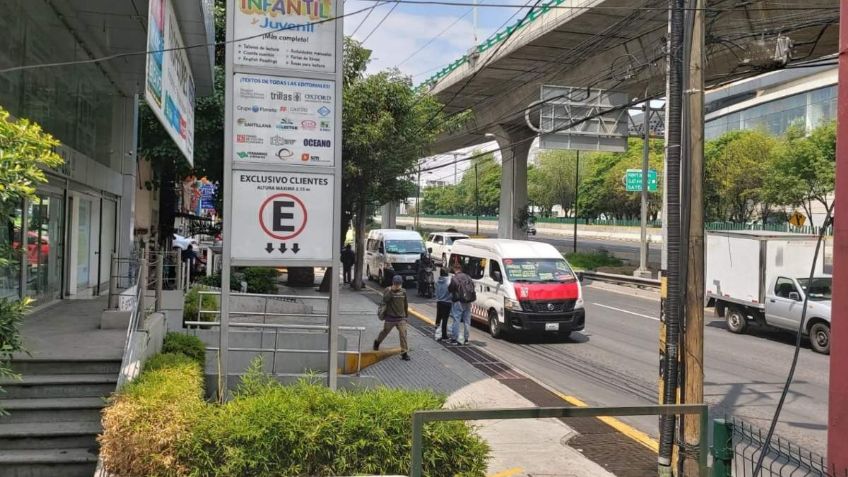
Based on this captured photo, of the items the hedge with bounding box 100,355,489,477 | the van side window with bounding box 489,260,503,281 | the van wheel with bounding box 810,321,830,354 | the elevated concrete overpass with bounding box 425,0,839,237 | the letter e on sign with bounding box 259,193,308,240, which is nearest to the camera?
the hedge with bounding box 100,355,489,477

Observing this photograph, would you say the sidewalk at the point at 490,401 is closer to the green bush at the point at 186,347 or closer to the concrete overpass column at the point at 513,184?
the green bush at the point at 186,347

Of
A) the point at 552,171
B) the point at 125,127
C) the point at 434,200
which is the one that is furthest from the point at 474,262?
the point at 434,200

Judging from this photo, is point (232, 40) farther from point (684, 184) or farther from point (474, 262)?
point (474, 262)

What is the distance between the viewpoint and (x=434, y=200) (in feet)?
479

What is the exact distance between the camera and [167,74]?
357 inches

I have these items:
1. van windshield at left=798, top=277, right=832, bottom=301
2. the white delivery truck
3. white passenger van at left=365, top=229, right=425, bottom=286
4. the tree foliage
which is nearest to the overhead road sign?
the tree foliage

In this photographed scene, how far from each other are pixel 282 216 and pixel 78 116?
28.3ft

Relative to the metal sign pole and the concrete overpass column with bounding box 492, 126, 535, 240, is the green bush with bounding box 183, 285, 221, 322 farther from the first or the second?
the concrete overpass column with bounding box 492, 126, 535, 240

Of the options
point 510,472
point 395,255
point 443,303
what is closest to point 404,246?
point 395,255

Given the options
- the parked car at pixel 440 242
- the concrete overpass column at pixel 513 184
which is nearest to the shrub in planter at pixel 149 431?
the parked car at pixel 440 242

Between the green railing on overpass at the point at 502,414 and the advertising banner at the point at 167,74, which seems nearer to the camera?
the green railing on overpass at the point at 502,414

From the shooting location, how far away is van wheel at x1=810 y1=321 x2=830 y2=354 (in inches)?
551

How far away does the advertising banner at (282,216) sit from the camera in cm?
688

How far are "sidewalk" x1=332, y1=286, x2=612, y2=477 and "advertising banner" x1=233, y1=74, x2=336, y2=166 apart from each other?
311cm
